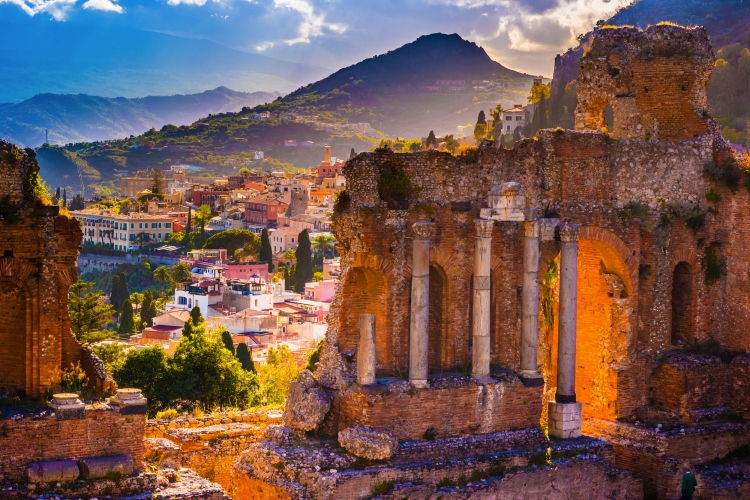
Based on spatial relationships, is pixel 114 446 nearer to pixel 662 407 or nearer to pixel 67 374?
pixel 67 374

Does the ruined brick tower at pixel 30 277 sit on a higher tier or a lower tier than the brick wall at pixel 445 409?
higher

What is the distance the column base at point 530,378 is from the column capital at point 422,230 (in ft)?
12.5

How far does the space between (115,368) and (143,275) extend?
95.6 meters

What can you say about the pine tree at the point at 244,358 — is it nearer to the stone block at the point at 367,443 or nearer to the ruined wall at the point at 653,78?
the ruined wall at the point at 653,78

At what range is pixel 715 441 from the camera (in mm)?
27344

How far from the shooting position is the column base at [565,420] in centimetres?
2619

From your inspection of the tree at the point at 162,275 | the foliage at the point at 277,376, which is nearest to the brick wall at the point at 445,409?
the foliage at the point at 277,376

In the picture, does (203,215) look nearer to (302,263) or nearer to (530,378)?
(302,263)

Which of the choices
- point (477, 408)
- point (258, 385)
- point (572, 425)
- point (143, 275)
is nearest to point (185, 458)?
point (477, 408)

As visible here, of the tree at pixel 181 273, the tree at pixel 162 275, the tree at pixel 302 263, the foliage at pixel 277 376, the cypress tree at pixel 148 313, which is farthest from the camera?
the tree at pixel 162 275

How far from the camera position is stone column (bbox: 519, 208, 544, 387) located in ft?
84.3

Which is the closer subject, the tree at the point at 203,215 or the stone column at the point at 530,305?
the stone column at the point at 530,305

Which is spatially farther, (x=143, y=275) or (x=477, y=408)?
(x=143, y=275)

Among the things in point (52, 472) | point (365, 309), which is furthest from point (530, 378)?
point (52, 472)
